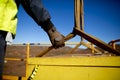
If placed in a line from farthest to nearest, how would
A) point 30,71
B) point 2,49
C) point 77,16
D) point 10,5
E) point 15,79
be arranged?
point 15,79
point 77,16
point 30,71
point 10,5
point 2,49

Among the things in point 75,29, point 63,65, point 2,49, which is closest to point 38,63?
point 63,65

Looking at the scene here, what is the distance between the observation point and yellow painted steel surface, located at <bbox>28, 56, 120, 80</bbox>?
40.1 inches

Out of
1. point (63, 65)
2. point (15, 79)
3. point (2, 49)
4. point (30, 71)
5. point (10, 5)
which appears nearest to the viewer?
point (2, 49)

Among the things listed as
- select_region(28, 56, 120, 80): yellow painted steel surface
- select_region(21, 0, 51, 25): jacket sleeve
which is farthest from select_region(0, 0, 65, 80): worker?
select_region(28, 56, 120, 80): yellow painted steel surface

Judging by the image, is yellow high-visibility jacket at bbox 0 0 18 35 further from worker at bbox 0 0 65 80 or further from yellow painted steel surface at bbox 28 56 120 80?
yellow painted steel surface at bbox 28 56 120 80

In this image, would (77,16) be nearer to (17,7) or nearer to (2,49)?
(17,7)

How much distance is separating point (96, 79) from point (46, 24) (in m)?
0.42

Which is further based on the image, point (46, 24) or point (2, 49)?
point (46, 24)

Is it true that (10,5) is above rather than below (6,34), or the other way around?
above

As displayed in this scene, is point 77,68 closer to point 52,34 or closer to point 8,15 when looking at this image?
point 52,34

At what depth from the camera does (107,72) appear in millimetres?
1021

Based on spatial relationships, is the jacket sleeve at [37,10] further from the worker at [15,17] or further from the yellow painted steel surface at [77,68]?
the yellow painted steel surface at [77,68]

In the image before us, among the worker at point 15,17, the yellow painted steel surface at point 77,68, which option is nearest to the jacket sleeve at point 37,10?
the worker at point 15,17

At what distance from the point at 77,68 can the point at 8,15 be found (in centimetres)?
51
